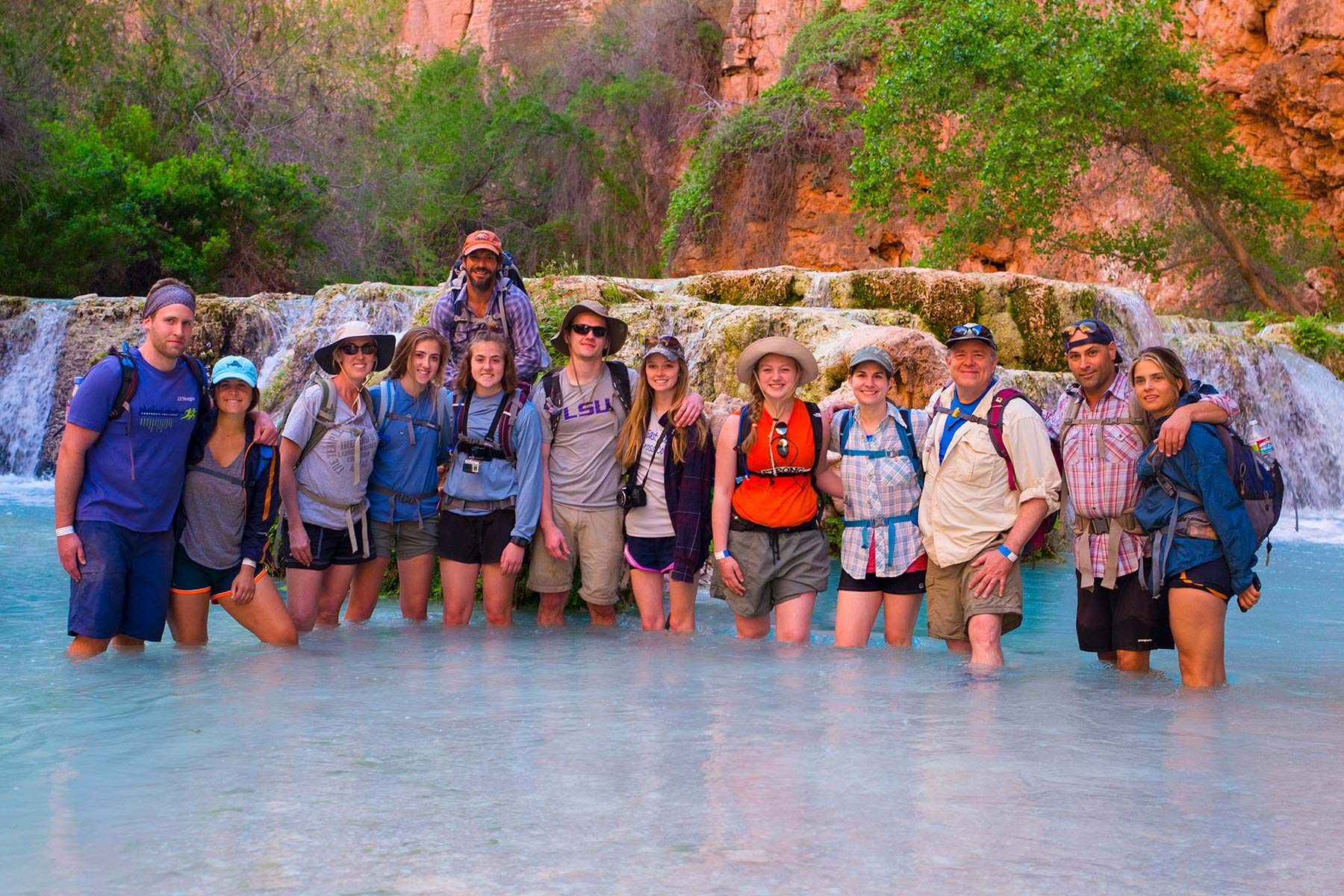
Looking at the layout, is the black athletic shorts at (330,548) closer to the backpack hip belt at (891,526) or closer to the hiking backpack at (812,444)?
the hiking backpack at (812,444)

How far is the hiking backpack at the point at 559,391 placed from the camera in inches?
240

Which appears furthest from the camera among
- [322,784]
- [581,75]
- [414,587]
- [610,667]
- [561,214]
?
[581,75]

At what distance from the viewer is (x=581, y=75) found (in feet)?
123

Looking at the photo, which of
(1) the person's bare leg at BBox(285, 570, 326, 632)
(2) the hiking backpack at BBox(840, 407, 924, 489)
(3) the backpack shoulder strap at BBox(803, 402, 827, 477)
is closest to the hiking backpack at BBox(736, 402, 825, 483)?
(3) the backpack shoulder strap at BBox(803, 402, 827, 477)

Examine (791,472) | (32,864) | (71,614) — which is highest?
(791,472)

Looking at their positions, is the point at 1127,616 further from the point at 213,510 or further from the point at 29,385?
the point at 29,385

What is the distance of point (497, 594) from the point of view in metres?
6.30

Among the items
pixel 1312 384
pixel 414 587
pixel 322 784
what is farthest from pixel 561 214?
pixel 322 784

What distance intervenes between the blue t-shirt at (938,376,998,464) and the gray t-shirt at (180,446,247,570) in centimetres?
283

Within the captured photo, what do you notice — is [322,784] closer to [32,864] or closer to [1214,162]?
[32,864]

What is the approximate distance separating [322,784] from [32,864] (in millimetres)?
790

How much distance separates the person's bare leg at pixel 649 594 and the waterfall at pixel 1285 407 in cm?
1130

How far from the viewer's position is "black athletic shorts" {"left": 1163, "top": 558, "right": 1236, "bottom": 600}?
15.5ft

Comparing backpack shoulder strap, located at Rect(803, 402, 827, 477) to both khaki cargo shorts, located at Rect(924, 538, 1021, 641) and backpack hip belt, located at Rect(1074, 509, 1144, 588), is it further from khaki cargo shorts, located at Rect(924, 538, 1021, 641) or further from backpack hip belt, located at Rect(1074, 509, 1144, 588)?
backpack hip belt, located at Rect(1074, 509, 1144, 588)
